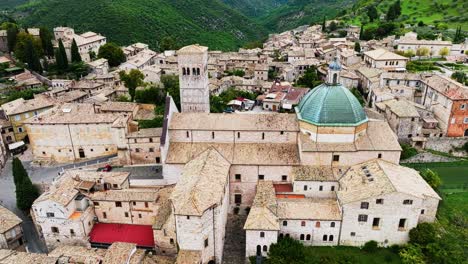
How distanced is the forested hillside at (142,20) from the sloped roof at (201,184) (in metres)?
91.9

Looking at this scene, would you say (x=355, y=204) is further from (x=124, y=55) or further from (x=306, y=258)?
(x=124, y=55)

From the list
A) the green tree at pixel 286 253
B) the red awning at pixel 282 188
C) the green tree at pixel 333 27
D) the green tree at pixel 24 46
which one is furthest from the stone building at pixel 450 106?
the green tree at pixel 24 46

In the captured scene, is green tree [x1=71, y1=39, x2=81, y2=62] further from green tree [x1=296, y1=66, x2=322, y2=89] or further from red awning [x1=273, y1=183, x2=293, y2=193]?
red awning [x1=273, y1=183, x2=293, y2=193]

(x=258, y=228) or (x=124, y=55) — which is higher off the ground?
(x=124, y=55)

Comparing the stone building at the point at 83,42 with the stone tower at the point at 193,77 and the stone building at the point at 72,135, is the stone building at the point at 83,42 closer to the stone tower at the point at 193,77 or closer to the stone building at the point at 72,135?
the stone building at the point at 72,135

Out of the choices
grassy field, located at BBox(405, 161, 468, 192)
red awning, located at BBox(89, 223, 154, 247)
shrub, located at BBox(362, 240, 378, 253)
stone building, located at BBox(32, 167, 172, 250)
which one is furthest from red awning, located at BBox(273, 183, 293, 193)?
grassy field, located at BBox(405, 161, 468, 192)

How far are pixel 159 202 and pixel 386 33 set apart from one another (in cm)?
10166

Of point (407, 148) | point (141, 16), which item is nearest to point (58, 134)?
point (407, 148)

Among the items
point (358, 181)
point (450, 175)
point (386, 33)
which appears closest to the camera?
point (358, 181)

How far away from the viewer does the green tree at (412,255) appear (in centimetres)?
Result: 3441

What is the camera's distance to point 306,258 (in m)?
34.5

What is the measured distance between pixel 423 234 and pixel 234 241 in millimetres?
19199

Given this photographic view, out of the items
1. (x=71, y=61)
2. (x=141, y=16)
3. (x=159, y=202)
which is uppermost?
(x=141, y=16)

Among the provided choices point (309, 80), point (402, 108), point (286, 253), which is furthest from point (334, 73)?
point (309, 80)
